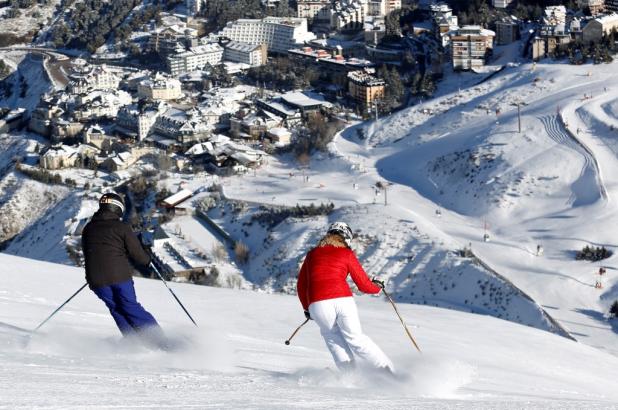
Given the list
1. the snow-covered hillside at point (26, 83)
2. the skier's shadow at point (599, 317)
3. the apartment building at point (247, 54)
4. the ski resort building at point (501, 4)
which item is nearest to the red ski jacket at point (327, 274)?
the skier's shadow at point (599, 317)

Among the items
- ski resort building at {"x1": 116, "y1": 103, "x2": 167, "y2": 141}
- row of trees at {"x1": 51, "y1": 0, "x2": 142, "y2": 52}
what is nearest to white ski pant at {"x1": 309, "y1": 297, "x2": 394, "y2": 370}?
ski resort building at {"x1": 116, "y1": 103, "x2": 167, "y2": 141}

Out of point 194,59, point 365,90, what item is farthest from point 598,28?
point 194,59

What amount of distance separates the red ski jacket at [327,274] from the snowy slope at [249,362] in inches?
15.8

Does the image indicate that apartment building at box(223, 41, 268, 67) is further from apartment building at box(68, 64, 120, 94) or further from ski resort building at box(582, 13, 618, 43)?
ski resort building at box(582, 13, 618, 43)

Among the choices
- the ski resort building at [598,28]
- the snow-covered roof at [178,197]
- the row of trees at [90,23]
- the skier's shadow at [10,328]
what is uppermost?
the skier's shadow at [10,328]

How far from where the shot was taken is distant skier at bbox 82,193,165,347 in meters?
4.91

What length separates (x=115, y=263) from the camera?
193 inches

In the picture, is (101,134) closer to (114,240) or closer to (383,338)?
(383,338)

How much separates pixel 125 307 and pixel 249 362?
0.81 meters

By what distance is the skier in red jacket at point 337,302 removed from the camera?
4.64 meters

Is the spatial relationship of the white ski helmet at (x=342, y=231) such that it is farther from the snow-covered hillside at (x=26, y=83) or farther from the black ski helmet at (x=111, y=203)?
the snow-covered hillside at (x=26, y=83)

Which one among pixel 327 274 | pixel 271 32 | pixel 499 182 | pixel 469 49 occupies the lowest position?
pixel 271 32

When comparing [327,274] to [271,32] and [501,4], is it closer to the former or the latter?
[501,4]

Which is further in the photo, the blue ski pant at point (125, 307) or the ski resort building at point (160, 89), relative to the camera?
the ski resort building at point (160, 89)
